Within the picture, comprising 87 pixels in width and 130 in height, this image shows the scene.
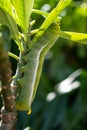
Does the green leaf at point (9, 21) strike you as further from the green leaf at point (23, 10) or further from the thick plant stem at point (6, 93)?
the thick plant stem at point (6, 93)

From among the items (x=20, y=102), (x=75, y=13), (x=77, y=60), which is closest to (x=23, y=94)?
(x=20, y=102)

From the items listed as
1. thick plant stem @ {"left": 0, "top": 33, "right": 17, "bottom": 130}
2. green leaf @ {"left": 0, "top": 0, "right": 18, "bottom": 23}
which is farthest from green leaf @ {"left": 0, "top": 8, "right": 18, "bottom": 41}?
thick plant stem @ {"left": 0, "top": 33, "right": 17, "bottom": 130}

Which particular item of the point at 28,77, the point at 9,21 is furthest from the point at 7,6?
the point at 28,77

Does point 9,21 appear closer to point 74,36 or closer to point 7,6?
point 7,6

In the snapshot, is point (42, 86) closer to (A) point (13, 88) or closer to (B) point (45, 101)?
(B) point (45, 101)

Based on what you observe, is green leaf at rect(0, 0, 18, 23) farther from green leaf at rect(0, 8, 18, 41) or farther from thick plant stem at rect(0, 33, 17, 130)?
thick plant stem at rect(0, 33, 17, 130)

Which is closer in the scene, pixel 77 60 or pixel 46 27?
pixel 46 27

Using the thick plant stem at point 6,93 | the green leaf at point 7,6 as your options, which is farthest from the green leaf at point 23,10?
the thick plant stem at point 6,93
